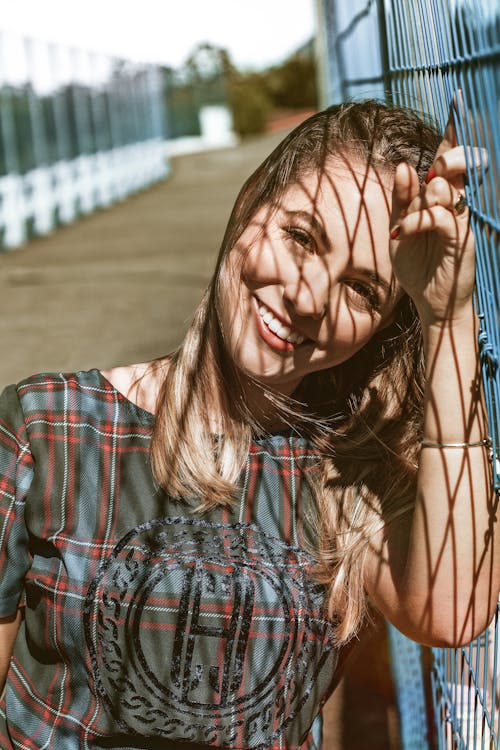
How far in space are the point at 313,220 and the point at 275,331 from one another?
17 cm

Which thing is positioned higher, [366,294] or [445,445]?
[366,294]

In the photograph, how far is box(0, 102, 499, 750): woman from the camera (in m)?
1.52

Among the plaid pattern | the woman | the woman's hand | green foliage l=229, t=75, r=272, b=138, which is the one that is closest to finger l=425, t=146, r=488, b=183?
the woman's hand

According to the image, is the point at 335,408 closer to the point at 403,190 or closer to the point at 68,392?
the point at 68,392

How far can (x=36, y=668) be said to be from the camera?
1701 mm

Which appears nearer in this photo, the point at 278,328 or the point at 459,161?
the point at 459,161

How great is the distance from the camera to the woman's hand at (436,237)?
1.26 metres

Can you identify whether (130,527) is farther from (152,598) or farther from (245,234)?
(245,234)

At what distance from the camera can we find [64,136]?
12.6m

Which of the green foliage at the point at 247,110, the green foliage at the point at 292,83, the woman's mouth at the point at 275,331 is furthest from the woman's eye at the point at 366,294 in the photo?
the green foliage at the point at 292,83

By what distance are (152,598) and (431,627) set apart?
0.43m

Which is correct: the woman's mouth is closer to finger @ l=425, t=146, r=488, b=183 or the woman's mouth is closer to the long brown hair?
the long brown hair

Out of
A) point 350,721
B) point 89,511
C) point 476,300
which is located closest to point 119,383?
point 89,511

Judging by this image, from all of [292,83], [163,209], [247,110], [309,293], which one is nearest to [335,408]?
[309,293]
